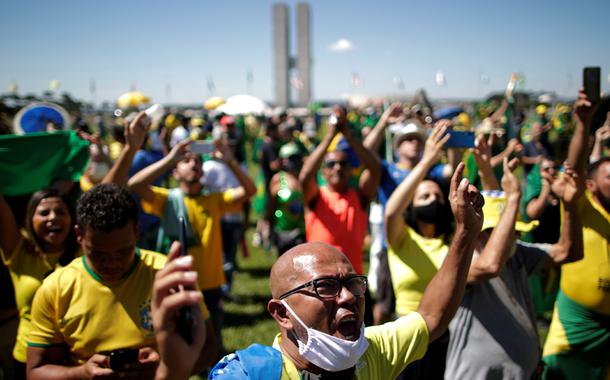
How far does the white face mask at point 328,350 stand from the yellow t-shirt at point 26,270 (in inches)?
77.9

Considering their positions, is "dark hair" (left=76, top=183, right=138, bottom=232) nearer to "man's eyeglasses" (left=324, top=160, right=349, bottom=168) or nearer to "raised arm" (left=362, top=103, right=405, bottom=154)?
"man's eyeglasses" (left=324, top=160, right=349, bottom=168)

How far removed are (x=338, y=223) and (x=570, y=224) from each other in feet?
6.25

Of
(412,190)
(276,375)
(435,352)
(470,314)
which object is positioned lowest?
(435,352)

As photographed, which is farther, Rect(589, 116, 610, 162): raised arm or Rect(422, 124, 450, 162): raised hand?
Rect(589, 116, 610, 162): raised arm

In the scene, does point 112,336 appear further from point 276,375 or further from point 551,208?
point 551,208

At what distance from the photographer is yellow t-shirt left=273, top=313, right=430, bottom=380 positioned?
200 cm

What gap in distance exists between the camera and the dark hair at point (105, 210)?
2.34 m

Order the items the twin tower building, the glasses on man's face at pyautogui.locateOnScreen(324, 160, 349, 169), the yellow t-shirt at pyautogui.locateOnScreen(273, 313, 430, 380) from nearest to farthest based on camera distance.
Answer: the yellow t-shirt at pyautogui.locateOnScreen(273, 313, 430, 380) < the glasses on man's face at pyautogui.locateOnScreen(324, 160, 349, 169) < the twin tower building

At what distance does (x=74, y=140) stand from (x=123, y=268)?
7.87 feet

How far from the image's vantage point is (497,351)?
9.15 ft

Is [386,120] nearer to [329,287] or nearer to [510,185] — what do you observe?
[510,185]

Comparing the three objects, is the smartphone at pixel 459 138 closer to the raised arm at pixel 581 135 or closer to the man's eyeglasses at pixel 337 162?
the raised arm at pixel 581 135

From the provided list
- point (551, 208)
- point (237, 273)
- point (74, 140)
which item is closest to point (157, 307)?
point (74, 140)

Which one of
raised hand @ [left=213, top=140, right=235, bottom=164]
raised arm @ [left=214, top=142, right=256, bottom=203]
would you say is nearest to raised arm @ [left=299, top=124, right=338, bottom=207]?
raised arm @ [left=214, top=142, right=256, bottom=203]
